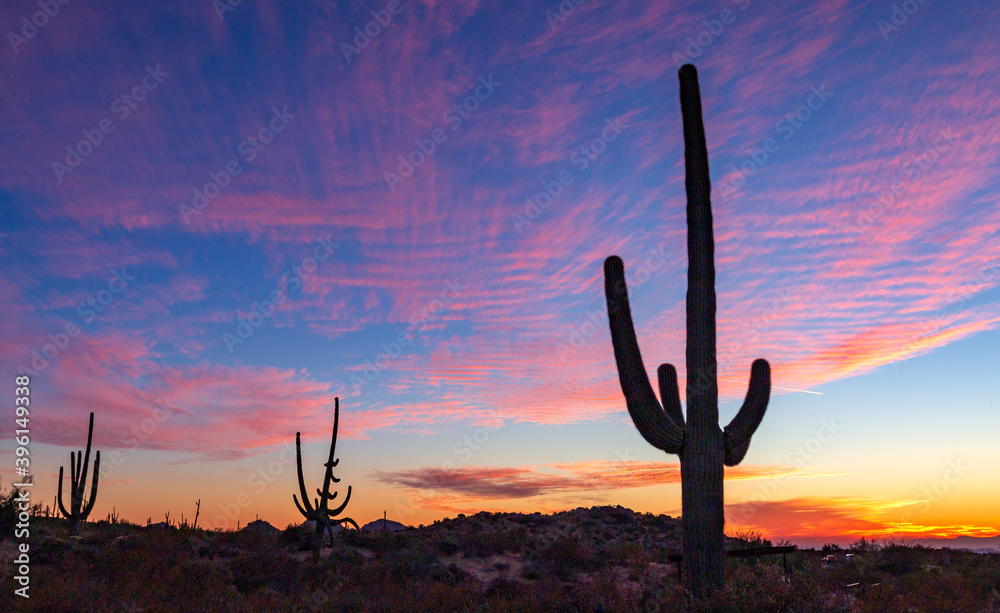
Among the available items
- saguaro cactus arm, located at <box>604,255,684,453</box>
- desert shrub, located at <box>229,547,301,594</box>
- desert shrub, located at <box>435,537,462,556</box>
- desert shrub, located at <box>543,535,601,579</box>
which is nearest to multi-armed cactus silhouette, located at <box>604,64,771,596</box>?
saguaro cactus arm, located at <box>604,255,684,453</box>

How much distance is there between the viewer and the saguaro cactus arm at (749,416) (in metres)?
12.2

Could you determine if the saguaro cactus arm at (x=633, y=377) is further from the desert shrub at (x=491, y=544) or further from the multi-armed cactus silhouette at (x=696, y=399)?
the desert shrub at (x=491, y=544)

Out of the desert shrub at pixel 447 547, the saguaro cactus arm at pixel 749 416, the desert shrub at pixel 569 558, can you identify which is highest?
the saguaro cactus arm at pixel 749 416

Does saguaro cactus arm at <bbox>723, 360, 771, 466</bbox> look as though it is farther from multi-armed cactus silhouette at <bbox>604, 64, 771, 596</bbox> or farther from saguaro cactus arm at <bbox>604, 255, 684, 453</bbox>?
saguaro cactus arm at <bbox>604, 255, 684, 453</bbox>

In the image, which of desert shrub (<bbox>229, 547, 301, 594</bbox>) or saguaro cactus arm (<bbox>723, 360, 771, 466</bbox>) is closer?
saguaro cactus arm (<bbox>723, 360, 771, 466</bbox>)

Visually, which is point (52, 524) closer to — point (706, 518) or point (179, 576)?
point (179, 576)

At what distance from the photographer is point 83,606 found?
37.4 feet

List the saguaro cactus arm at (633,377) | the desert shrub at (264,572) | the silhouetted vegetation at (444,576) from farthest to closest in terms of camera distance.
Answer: the desert shrub at (264,572), the silhouetted vegetation at (444,576), the saguaro cactus arm at (633,377)

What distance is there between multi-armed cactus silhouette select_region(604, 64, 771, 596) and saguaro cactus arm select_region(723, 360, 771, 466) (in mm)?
20

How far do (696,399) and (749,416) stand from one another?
6.25ft

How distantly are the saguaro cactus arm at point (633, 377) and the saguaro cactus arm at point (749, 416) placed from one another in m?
1.01

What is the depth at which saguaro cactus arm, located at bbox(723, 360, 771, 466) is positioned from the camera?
12.2 metres

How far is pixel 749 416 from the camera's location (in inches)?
500

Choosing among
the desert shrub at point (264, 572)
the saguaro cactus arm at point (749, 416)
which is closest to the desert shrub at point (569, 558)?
the desert shrub at point (264, 572)
